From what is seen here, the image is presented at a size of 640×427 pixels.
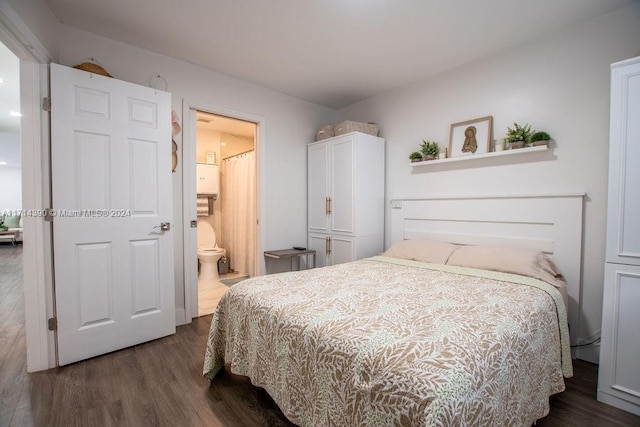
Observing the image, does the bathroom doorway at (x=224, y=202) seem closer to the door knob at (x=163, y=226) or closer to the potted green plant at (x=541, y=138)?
the door knob at (x=163, y=226)

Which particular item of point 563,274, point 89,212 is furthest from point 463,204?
point 89,212

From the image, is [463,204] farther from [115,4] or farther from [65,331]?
[65,331]

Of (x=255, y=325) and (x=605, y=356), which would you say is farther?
(x=605, y=356)

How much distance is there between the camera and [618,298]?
1.69 meters

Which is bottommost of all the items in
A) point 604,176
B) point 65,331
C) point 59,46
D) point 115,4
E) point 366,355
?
point 65,331

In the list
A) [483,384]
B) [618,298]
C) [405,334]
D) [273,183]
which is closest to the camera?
[483,384]

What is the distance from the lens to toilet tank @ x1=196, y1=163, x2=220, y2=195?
4920 mm

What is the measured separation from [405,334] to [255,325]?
85 centimetres

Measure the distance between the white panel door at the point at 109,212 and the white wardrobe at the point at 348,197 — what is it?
179cm

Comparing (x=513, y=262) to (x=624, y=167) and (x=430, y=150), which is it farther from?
(x=430, y=150)

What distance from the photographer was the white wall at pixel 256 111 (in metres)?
2.46

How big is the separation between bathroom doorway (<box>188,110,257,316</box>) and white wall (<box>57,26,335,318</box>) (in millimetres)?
856

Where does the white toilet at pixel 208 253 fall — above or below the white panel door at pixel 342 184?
below

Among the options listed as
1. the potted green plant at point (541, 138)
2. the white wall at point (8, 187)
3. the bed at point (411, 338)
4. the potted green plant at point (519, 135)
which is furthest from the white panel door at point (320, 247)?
the white wall at point (8, 187)
